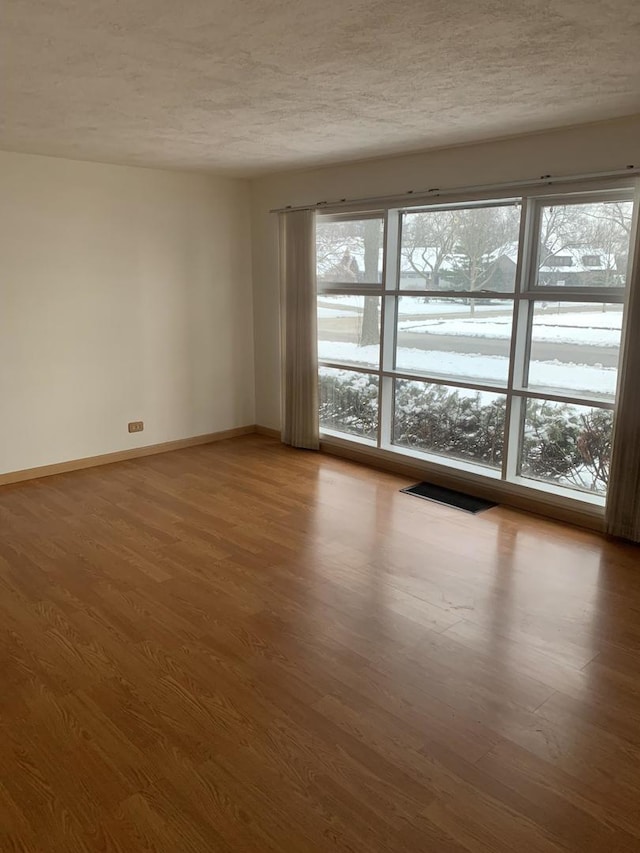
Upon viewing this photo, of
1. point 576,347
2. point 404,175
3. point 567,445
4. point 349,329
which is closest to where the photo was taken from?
point 576,347

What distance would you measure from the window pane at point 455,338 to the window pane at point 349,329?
0.25 m

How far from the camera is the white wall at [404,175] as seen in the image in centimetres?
373

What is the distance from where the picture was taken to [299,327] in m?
5.73

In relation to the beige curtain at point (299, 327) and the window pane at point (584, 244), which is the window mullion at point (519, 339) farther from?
the beige curtain at point (299, 327)

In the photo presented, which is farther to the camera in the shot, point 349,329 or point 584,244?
point 349,329

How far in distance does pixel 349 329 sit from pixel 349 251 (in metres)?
0.66

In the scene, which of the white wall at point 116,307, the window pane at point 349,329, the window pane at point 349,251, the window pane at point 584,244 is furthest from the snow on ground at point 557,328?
the white wall at point 116,307

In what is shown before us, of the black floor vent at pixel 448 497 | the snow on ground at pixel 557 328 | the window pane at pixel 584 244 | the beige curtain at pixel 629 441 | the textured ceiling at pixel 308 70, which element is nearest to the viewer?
the textured ceiling at pixel 308 70

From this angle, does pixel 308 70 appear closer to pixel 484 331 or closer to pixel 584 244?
pixel 584 244

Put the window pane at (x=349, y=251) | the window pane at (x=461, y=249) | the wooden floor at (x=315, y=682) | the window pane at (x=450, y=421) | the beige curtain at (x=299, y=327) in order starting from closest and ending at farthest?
the wooden floor at (x=315, y=682) → the window pane at (x=461, y=249) → the window pane at (x=450, y=421) → the window pane at (x=349, y=251) → the beige curtain at (x=299, y=327)

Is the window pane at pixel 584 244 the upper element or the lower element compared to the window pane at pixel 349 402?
upper

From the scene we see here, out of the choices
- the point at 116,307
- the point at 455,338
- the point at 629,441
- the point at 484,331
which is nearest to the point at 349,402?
the point at 455,338

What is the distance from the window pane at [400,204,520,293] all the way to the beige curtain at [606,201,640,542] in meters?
0.91

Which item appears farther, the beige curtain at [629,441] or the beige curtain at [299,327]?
the beige curtain at [299,327]
